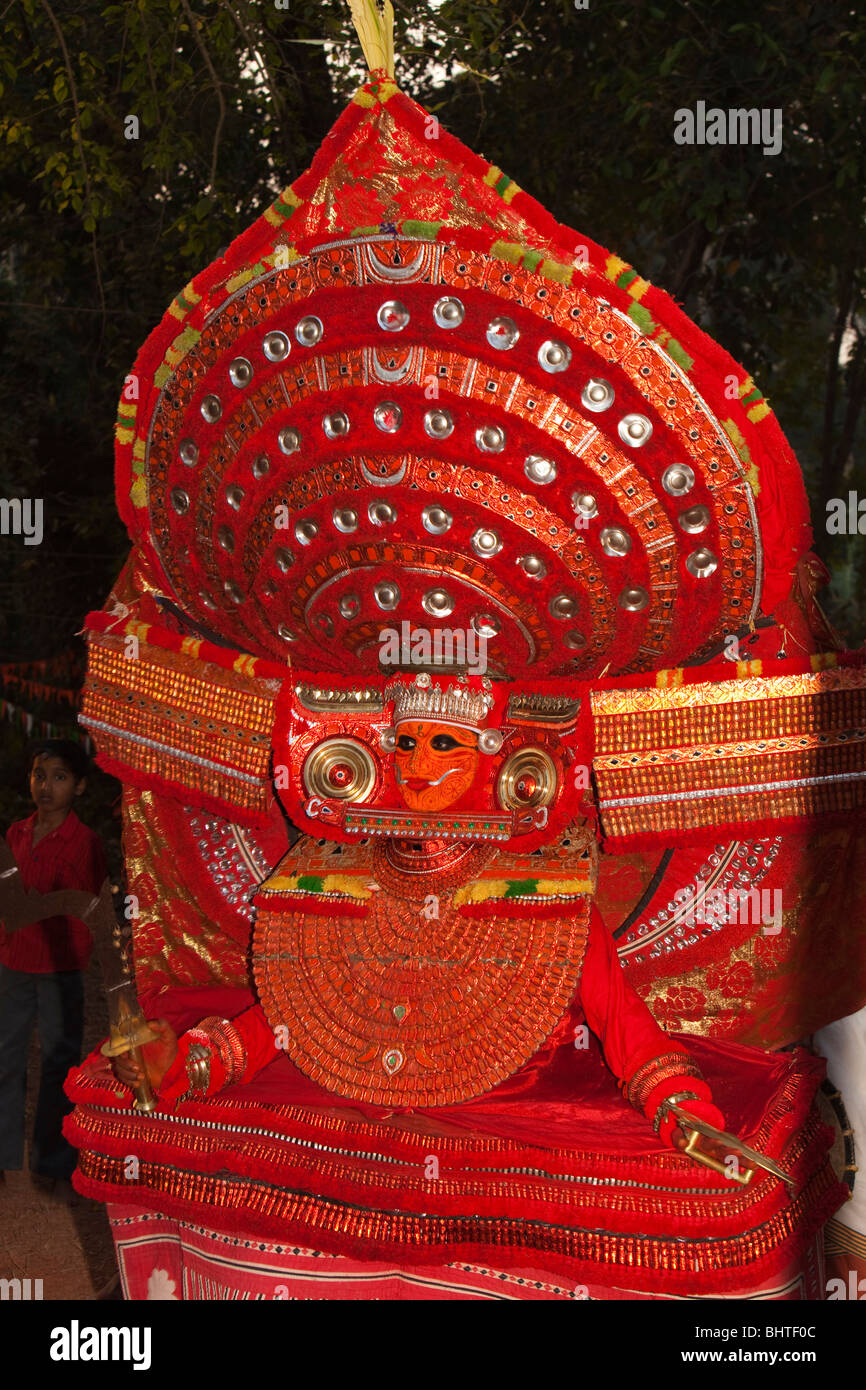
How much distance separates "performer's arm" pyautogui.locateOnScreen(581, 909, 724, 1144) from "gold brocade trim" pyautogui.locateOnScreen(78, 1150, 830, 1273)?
0.24m

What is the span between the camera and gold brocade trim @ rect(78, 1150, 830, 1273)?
3033 millimetres

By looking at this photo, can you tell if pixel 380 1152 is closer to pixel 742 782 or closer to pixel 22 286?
pixel 742 782

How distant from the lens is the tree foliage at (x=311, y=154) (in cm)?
623

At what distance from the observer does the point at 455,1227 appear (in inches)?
126

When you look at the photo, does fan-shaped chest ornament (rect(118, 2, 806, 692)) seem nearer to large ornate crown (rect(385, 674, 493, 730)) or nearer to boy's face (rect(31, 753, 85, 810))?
large ornate crown (rect(385, 674, 493, 730))

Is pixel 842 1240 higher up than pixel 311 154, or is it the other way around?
pixel 311 154

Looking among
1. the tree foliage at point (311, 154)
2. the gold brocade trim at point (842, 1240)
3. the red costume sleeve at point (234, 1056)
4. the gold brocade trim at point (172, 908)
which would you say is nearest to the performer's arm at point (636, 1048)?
Answer: the gold brocade trim at point (842, 1240)

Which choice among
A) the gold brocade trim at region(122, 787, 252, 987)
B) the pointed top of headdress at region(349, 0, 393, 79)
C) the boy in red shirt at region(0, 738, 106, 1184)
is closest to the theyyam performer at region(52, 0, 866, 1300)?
the pointed top of headdress at region(349, 0, 393, 79)

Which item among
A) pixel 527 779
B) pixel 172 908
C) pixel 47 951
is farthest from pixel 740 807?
pixel 47 951

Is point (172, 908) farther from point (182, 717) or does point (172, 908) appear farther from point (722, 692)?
point (722, 692)

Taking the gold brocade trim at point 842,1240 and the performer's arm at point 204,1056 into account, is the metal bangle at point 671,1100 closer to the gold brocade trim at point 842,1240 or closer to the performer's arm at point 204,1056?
the gold brocade trim at point 842,1240

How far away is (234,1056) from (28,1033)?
196 centimetres

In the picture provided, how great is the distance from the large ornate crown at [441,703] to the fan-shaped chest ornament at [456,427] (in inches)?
7.2

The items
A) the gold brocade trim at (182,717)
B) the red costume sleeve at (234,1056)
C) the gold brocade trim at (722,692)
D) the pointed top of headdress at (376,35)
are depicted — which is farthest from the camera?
the gold brocade trim at (182,717)
